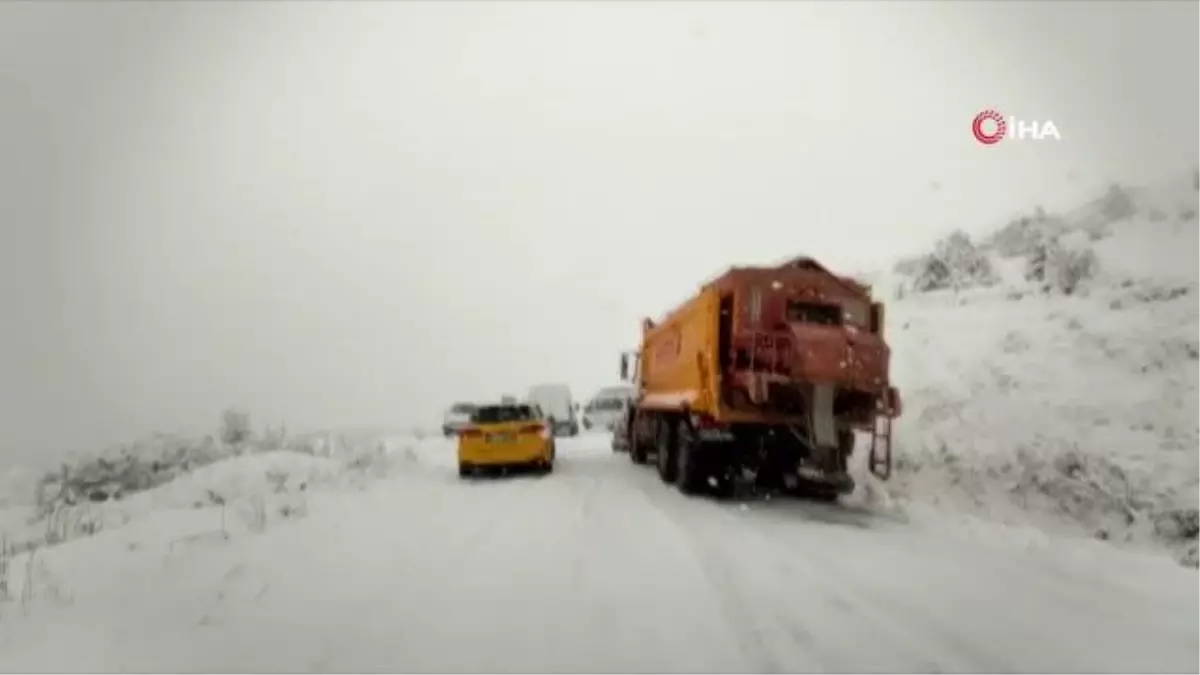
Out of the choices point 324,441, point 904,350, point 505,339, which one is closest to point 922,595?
point 904,350

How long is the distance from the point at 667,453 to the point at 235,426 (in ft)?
15.0

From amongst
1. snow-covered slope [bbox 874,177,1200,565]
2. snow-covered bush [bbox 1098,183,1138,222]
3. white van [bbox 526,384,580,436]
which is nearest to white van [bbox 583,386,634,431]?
white van [bbox 526,384,580,436]

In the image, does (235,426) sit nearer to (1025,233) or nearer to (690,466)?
(690,466)

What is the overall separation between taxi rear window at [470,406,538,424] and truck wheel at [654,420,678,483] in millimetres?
Answer: 1563

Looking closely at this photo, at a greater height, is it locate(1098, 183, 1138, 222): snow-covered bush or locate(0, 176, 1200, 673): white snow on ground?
locate(1098, 183, 1138, 222): snow-covered bush

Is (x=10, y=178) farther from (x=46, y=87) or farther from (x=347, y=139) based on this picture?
(x=347, y=139)

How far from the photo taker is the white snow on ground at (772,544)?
4043mm

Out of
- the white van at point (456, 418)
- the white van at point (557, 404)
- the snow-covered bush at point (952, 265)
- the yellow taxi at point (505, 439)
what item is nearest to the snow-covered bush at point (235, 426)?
the white van at point (456, 418)

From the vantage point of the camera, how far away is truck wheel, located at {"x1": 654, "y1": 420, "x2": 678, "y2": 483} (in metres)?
8.42

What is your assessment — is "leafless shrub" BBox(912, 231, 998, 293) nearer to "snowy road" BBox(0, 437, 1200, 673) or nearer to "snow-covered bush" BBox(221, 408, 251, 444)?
"snowy road" BBox(0, 437, 1200, 673)

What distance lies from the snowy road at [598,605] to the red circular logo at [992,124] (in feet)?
9.58

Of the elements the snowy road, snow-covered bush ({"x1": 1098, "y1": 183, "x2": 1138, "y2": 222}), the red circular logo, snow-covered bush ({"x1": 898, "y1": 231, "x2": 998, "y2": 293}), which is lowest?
the snowy road

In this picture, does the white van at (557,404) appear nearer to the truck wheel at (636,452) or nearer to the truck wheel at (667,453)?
the truck wheel at (667,453)

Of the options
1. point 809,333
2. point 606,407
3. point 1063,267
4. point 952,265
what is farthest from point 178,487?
point 1063,267
